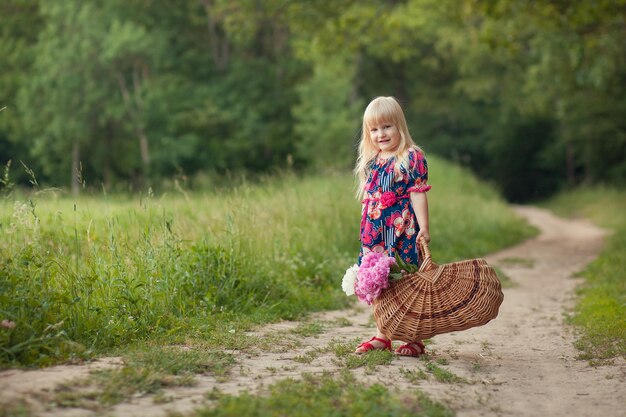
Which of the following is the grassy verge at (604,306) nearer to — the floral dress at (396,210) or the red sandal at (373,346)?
the red sandal at (373,346)

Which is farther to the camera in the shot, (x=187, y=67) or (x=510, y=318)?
(x=187, y=67)

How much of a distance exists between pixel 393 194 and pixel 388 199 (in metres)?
0.06

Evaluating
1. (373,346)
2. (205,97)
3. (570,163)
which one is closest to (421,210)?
(373,346)

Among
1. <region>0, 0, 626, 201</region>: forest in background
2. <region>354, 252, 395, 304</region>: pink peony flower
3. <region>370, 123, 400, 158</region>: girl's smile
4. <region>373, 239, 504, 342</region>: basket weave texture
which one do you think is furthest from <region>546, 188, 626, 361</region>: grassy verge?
<region>0, 0, 626, 201</region>: forest in background

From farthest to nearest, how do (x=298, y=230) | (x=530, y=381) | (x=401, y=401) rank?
(x=298, y=230), (x=530, y=381), (x=401, y=401)

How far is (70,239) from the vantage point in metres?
8.24

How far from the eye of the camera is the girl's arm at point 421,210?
6336mm

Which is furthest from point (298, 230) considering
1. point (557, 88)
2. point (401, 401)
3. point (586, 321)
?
point (557, 88)

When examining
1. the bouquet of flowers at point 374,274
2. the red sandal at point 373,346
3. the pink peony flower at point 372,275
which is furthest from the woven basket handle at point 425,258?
the red sandal at point 373,346

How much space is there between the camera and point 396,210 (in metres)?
6.48

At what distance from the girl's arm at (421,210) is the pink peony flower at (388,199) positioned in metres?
0.15

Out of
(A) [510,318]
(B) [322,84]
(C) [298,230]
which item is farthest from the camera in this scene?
(B) [322,84]

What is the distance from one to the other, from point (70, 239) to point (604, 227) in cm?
1771

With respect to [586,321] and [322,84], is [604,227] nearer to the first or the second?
[586,321]
